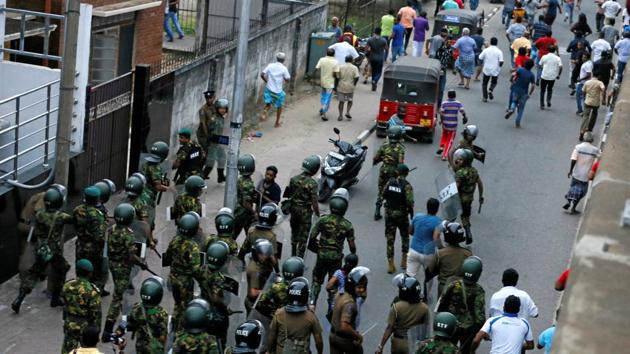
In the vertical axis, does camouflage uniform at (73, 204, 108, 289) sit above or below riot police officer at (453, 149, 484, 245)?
below

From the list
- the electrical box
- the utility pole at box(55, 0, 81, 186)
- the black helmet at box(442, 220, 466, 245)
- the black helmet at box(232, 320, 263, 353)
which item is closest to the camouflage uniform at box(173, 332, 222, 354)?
the black helmet at box(232, 320, 263, 353)

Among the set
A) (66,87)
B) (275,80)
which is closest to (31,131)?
(66,87)

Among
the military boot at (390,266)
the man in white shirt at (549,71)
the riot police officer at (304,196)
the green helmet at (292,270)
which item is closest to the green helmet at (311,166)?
the riot police officer at (304,196)

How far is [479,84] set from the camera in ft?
104

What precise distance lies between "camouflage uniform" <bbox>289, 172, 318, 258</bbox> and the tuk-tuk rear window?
8.30 meters

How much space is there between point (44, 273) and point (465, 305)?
18.4 ft

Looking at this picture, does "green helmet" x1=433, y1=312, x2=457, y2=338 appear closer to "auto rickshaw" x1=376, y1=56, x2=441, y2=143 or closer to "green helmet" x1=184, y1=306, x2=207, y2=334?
"green helmet" x1=184, y1=306, x2=207, y2=334

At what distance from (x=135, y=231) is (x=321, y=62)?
38.7 feet

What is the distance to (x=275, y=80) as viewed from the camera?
25828 millimetres

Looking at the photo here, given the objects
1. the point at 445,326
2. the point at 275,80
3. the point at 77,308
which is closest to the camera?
the point at 445,326

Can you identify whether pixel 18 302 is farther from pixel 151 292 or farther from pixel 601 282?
pixel 601 282

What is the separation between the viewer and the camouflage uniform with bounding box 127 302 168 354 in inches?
512

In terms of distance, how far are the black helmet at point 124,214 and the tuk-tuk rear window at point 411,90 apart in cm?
1122

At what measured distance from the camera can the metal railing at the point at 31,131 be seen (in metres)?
18.3
